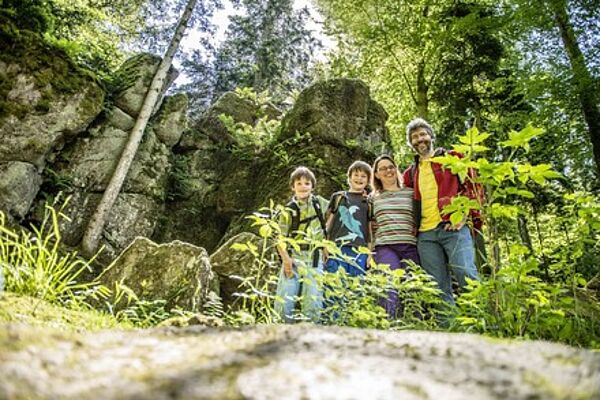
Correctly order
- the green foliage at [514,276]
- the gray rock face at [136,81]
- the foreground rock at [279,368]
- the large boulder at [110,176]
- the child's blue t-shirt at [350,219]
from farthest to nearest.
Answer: the gray rock face at [136,81]
the large boulder at [110,176]
the child's blue t-shirt at [350,219]
the green foliage at [514,276]
the foreground rock at [279,368]

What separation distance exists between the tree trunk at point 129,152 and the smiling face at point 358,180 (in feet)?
26.8

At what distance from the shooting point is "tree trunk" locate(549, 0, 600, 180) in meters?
8.34

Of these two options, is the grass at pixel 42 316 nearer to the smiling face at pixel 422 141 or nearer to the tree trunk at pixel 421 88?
the smiling face at pixel 422 141

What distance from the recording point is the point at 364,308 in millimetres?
2535

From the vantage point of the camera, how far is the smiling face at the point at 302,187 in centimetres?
453

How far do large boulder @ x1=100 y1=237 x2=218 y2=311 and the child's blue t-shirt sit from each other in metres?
1.87

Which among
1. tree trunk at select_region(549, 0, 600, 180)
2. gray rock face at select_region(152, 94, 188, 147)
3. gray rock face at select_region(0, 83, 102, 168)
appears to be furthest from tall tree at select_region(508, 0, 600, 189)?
gray rock face at select_region(0, 83, 102, 168)

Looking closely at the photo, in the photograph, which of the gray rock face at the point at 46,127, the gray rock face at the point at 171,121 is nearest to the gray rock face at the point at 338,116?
the gray rock face at the point at 171,121

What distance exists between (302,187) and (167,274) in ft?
7.20

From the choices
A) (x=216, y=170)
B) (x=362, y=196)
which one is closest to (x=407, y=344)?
(x=362, y=196)

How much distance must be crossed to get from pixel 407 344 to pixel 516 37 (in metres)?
11.9

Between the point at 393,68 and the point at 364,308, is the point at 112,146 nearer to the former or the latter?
the point at 393,68

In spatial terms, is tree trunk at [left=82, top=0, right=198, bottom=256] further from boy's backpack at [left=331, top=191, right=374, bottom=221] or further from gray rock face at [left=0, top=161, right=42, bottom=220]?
boy's backpack at [left=331, top=191, right=374, bottom=221]

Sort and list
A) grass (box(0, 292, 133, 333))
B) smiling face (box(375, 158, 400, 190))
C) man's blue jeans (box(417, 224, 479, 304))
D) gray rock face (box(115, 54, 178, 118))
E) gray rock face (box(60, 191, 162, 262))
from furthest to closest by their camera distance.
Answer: gray rock face (box(115, 54, 178, 118)), gray rock face (box(60, 191, 162, 262)), smiling face (box(375, 158, 400, 190)), man's blue jeans (box(417, 224, 479, 304)), grass (box(0, 292, 133, 333))
